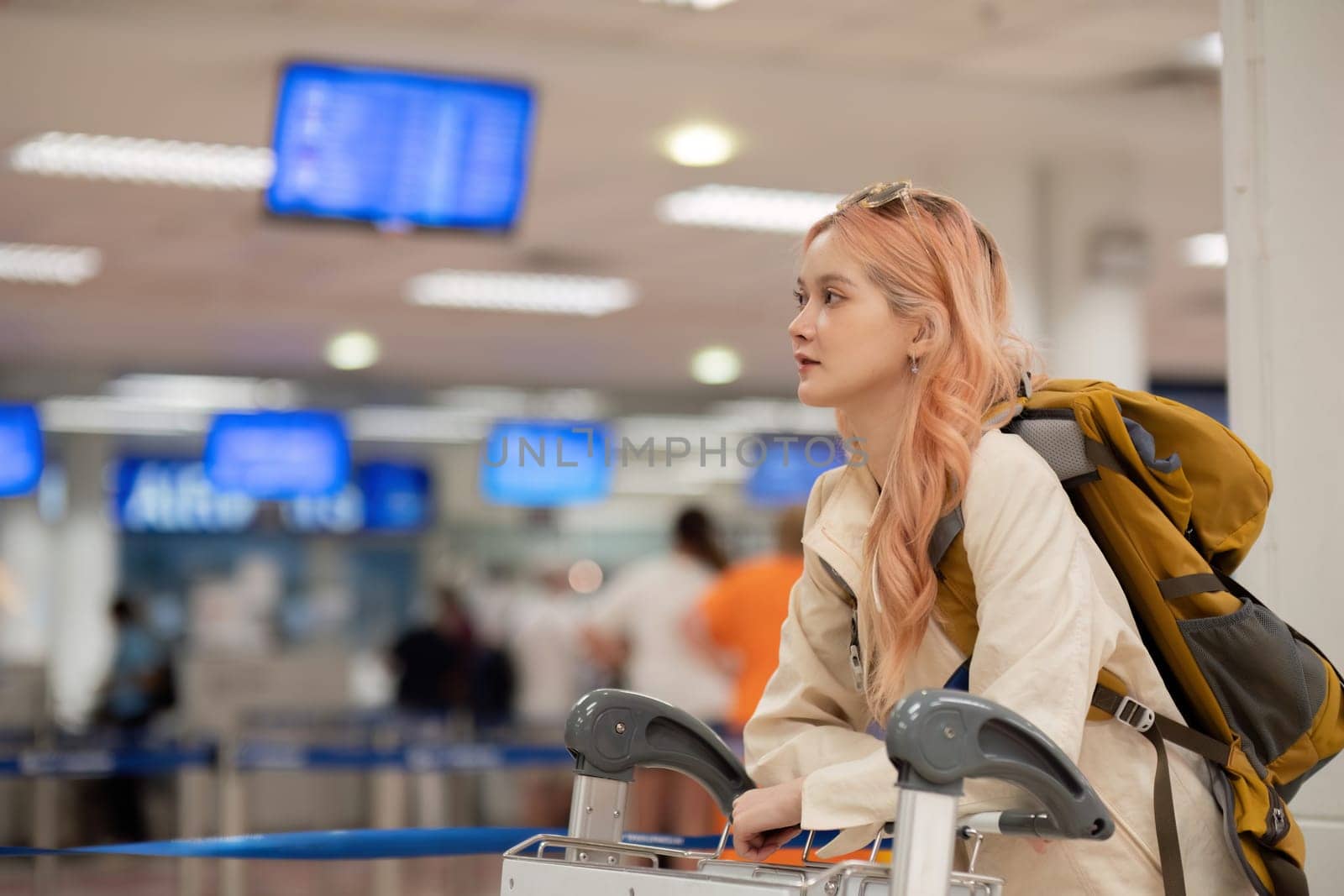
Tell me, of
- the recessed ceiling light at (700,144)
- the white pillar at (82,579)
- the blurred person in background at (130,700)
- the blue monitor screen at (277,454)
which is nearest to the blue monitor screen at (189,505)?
the white pillar at (82,579)

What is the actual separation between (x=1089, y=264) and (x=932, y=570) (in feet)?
17.2

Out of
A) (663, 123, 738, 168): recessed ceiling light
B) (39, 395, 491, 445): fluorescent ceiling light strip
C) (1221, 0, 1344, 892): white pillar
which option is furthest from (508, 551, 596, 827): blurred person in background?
(1221, 0, 1344, 892): white pillar

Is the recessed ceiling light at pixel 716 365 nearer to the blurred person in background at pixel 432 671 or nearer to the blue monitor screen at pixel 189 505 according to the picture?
the blurred person in background at pixel 432 671

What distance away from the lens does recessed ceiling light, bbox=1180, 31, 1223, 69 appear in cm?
530

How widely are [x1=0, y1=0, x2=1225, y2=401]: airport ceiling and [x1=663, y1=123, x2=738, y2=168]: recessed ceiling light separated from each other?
78 mm

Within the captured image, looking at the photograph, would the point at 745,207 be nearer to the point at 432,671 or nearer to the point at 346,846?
the point at 346,846

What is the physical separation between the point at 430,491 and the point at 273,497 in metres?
3.40

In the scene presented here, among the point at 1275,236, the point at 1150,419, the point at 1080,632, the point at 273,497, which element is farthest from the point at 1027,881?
the point at 273,497

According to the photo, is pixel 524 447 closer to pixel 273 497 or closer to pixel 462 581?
pixel 273 497

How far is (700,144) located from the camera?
636cm

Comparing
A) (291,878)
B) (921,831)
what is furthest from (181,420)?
(921,831)

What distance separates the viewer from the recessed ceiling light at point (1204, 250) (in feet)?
27.3

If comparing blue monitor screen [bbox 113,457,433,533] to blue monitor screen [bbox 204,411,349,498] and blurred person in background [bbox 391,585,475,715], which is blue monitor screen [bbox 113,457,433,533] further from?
blurred person in background [bbox 391,585,475,715]

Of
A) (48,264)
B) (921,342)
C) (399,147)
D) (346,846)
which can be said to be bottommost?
(346,846)
